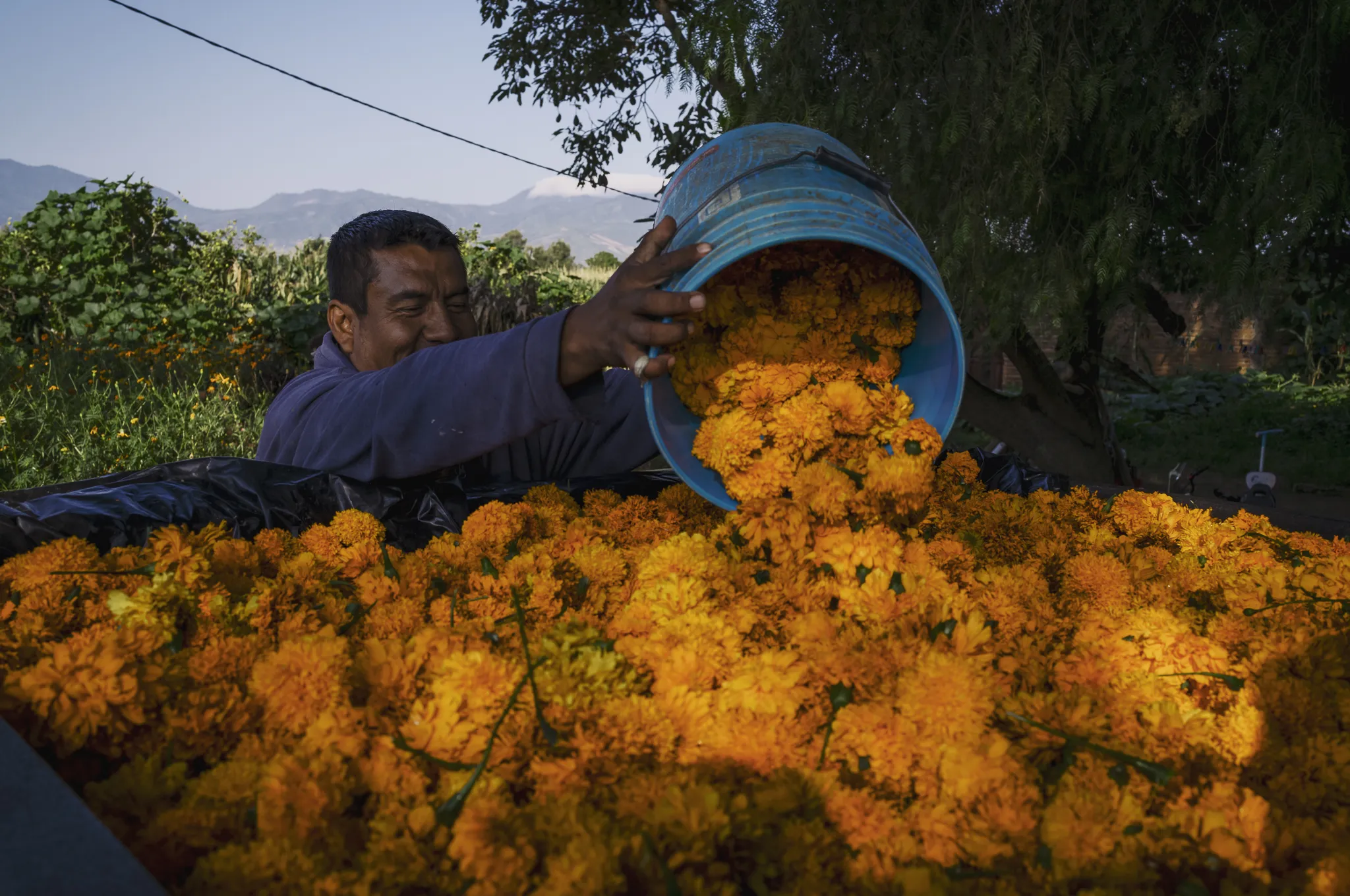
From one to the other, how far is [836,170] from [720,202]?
306 millimetres

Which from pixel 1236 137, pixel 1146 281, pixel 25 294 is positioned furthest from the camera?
pixel 25 294

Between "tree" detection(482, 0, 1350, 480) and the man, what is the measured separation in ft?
4.20

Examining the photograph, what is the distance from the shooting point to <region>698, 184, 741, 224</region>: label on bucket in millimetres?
1464

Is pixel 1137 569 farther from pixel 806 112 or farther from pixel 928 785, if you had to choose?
pixel 806 112

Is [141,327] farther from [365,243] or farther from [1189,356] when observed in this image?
[1189,356]

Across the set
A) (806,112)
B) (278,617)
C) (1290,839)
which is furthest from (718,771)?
(806,112)

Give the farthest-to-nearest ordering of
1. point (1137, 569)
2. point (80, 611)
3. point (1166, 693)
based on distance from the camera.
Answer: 1. point (1137, 569)
2. point (80, 611)
3. point (1166, 693)

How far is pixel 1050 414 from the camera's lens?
4.35 metres

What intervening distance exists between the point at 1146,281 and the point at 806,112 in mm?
1663

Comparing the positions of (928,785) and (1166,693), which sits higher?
(1166,693)

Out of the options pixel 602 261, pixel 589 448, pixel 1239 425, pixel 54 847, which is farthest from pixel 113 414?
pixel 602 261

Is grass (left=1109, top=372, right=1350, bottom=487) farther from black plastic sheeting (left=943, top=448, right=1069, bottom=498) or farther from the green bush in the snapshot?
the green bush

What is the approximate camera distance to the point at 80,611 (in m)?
1.20

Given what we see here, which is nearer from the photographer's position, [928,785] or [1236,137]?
[928,785]
